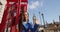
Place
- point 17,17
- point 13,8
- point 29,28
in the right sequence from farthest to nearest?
point 29,28
point 13,8
point 17,17

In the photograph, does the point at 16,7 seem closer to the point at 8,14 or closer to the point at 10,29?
the point at 8,14

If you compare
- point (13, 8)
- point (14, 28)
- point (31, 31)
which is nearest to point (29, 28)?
point (31, 31)

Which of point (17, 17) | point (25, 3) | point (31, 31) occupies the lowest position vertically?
point (31, 31)

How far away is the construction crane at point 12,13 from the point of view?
1655mm

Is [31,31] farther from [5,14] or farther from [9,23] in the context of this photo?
[5,14]

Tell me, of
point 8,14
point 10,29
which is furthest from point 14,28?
point 8,14

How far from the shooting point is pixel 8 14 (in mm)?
1723

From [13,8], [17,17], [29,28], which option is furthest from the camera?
[29,28]

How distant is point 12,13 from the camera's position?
175cm

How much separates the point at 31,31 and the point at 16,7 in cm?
39

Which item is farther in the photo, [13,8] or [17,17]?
[13,8]

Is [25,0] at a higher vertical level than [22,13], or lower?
higher

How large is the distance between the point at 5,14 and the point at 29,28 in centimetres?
37

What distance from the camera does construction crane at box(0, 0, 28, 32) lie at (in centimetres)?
165
